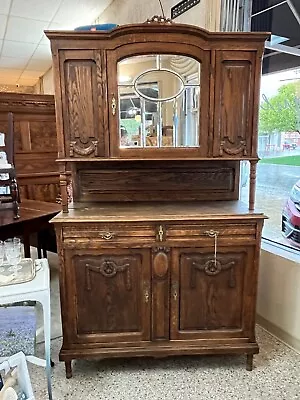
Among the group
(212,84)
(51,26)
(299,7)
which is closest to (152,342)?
(212,84)

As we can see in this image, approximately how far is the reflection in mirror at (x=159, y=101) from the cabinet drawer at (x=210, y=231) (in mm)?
Result: 484

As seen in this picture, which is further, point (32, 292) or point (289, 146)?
point (289, 146)

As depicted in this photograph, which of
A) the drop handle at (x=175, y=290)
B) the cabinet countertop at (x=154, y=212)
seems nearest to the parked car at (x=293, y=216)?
the cabinet countertop at (x=154, y=212)

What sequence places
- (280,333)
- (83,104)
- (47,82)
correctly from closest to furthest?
(83,104) → (280,333) → (47,82)

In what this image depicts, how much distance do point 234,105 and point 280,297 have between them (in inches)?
54.3

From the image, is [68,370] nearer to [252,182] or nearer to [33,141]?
[252,182]

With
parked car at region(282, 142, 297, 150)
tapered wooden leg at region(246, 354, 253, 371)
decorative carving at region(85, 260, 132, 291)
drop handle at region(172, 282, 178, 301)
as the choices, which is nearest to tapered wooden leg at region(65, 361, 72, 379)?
decorative carving at region(85, 260, 132, 291)

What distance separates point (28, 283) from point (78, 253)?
0.33m

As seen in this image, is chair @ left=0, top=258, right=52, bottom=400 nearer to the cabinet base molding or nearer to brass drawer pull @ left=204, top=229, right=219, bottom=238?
the cabinet base molding

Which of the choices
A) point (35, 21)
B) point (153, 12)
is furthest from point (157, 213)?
point (35, 21)

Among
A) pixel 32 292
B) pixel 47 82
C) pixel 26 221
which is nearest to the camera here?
pixel 32 292

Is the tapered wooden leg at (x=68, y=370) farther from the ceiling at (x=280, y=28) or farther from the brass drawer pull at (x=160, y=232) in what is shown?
the ceiling at (x=280, y=28)

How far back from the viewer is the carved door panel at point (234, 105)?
73.4 inches

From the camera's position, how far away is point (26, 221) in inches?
105
